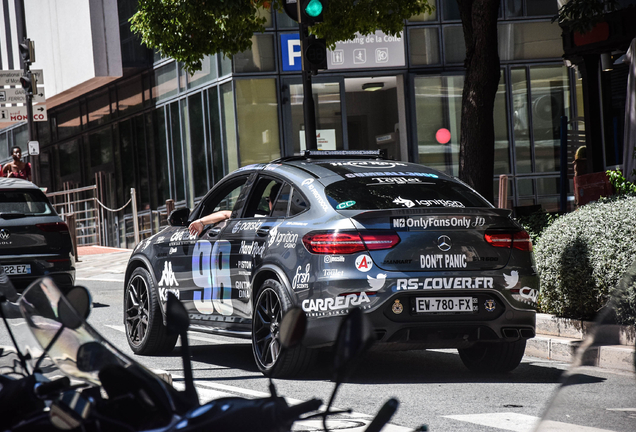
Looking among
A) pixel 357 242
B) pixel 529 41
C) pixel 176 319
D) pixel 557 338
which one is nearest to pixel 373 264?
pixel 357 242

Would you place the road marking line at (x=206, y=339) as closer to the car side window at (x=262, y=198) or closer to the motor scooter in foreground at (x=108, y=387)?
the car side window at (x=262, y=198)

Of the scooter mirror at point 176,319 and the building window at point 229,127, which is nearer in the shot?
the scooter mirror at point 176,319

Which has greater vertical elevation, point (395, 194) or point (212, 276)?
point (395, 194)

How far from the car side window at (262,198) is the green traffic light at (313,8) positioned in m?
3.41

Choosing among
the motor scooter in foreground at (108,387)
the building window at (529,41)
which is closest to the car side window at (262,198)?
the motor scooter in foreground at (108,387)

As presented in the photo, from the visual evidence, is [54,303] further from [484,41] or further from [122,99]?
[122,99]

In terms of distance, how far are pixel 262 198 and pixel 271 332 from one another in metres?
1.38

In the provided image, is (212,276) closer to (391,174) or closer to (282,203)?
(282,203)

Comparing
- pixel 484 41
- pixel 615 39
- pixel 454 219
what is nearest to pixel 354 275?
pixel 454 219

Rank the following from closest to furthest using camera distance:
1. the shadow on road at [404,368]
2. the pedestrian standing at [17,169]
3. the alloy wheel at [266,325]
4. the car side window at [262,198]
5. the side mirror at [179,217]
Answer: the alloy wheel at [266,325]
the shadow on road at [404,368]
the car side window at [262,198]
the side mirror at [179,217]
the pedestrian standing at [17,169]

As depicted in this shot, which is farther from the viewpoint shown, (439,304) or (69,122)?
(69,122)

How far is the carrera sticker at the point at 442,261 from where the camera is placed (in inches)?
243

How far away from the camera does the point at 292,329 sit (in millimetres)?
1789

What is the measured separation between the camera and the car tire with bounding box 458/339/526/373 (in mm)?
6754
